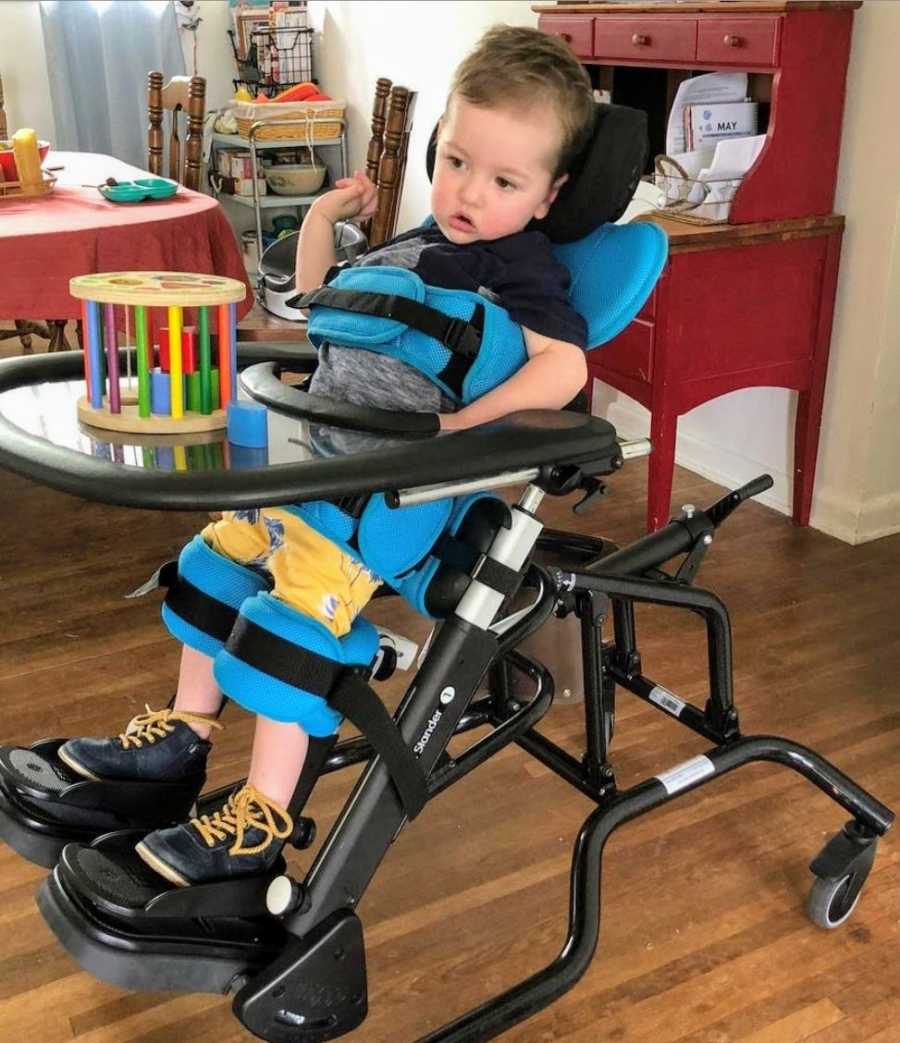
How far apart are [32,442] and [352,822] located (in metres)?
0.47

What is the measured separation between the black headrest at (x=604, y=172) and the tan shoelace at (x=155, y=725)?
69 centimetres

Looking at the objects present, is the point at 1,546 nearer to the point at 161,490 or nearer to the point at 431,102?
the point at 161,490

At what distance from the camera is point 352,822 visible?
45.4 inches

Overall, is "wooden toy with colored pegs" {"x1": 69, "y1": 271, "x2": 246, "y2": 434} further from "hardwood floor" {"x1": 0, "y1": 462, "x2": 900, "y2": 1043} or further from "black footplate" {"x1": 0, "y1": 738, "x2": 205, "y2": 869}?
"hardwood floor" {"x1": 0, "y1": 462, "x2": 900, "y2": 1043}

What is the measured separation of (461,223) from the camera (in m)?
1.25

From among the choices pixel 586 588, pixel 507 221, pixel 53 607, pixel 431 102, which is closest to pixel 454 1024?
pixel 586 588

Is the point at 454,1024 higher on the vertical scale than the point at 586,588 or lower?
lower

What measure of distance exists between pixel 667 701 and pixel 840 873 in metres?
0.29

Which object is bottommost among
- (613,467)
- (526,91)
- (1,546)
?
(1,546)

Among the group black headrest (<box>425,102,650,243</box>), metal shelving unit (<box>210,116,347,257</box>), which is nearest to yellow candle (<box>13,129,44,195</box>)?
black headrest (<box>425,102,650,243</box>)

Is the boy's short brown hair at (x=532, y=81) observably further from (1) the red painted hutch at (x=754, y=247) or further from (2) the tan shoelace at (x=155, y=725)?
(1) the red painted hutch at (x=754, y=247)

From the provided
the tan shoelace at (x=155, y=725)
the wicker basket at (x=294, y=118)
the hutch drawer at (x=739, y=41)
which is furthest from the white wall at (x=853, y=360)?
→ the tan shoelace at (x=155, y=725)

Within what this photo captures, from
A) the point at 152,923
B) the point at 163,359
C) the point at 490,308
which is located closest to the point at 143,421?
the point at 163,359

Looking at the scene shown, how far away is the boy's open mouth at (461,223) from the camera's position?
49.1 inches
